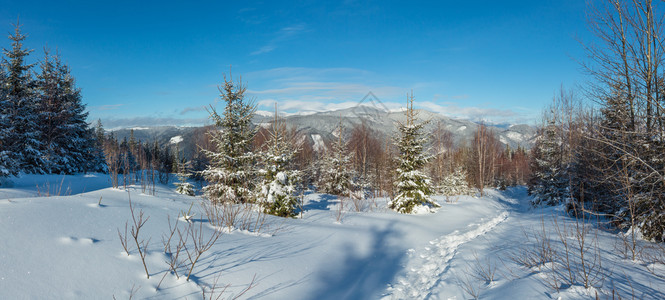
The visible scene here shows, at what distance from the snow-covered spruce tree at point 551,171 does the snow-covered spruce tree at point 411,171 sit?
1436cm

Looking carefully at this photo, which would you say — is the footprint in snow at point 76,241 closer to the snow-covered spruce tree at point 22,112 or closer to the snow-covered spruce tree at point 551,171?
the snow-covered spruce tree at point 22,112

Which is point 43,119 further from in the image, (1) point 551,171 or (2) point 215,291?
(1) point 551,171

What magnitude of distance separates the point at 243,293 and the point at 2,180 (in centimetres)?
1372

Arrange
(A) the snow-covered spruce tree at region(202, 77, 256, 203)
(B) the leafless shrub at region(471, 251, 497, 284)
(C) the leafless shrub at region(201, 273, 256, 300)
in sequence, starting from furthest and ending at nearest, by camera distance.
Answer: (A) the snow-covered spruce tree at region(202, 77, 256, 203) → (B) the leafless shrub at region(471, 251, 497, 284) → (C) the leafless shrub at region(201, 273, 256, 300)

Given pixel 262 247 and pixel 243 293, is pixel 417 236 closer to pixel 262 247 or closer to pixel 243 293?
pixel 262 247

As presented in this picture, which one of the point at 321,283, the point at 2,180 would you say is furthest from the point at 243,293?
the point at 2,180

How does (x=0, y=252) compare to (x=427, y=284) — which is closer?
(x=0, y=252)

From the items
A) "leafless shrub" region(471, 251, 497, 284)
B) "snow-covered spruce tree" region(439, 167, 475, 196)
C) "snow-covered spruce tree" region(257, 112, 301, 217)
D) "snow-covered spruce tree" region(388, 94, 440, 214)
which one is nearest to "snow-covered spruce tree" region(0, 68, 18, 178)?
"snow-covered spruce tree" region(257, 112, 301, 217)

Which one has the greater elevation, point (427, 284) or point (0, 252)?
point (0, 252)

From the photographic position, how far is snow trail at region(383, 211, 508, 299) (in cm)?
462

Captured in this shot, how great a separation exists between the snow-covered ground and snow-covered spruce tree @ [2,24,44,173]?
1339 cm

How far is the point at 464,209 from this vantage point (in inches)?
533

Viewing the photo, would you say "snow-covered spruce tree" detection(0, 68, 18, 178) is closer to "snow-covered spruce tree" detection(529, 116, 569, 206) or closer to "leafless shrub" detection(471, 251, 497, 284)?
"leafless shrub" detection(471, 251, 497, 284)

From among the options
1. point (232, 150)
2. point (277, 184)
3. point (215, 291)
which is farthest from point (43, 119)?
point (215, 291)
